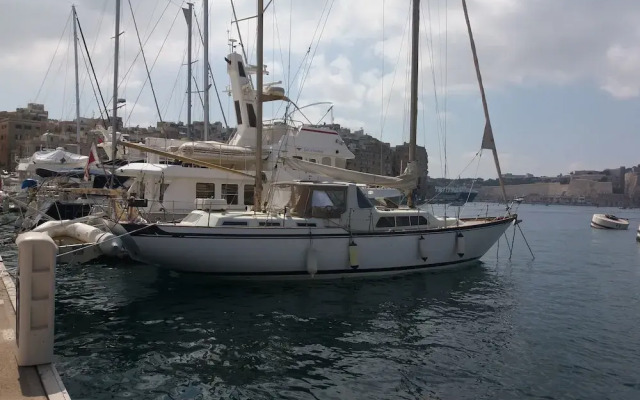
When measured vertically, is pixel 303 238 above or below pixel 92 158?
below

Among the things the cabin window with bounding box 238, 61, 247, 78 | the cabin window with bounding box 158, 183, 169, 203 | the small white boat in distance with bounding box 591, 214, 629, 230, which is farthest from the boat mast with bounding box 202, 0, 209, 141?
the small white boat in distance with bounding box 591, 214, 629, 230

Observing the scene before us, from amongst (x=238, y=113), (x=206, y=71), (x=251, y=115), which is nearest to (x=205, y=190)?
(x=251, y=115)

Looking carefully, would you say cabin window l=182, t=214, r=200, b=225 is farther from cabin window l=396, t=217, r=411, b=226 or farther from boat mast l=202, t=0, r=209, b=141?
boat mast l=202, t=0, r=209, b=141

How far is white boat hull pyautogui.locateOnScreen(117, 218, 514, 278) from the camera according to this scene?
44.1 ft

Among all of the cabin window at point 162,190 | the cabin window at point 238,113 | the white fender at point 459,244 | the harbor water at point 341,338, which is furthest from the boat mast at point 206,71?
the white fender at point 459,244

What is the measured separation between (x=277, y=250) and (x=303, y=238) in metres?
0.89

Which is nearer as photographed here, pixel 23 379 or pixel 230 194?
pixel 23 379

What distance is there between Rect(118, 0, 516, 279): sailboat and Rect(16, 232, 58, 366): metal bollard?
8008 mm

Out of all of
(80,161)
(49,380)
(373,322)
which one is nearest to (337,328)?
(373,322)

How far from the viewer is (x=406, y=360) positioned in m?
9.24

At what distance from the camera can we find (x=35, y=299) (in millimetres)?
5312

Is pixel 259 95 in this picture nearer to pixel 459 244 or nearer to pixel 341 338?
pixel 459 244

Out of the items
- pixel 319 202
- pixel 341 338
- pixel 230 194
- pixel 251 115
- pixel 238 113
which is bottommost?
pixel 341 338

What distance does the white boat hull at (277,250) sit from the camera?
13430 millimetres
